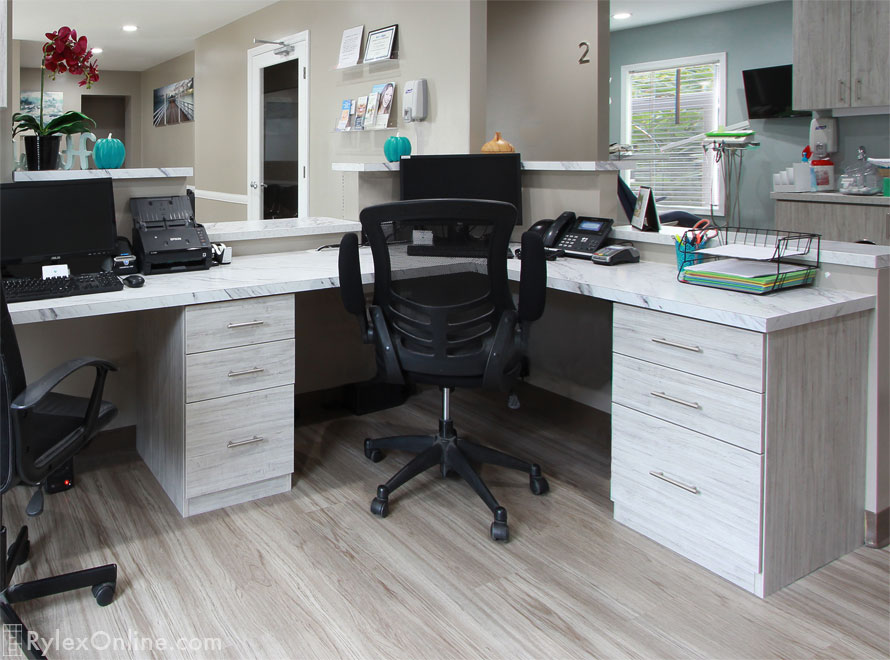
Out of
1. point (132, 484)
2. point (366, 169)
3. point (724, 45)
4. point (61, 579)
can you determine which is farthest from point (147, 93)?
point (61, 579)

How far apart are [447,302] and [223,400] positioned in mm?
768

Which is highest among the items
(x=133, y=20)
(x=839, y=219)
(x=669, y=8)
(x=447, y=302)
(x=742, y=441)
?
(x=133, y=20)

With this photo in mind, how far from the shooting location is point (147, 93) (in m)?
10.3

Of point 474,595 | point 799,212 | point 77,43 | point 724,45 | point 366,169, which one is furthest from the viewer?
point 724,45

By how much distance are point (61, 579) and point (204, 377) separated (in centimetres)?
70

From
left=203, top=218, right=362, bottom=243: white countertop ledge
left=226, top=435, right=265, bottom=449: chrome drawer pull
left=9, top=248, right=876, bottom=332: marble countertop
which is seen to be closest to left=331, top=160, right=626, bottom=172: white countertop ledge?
left=203, top=218, right=362, bottom=243: white countertop ledge

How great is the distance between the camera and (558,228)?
3.06 m

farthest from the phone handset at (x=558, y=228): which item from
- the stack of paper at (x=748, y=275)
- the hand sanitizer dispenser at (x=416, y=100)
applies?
the hand sanitizer dispenser at (x=416, y=100)

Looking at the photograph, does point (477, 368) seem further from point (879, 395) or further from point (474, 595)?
point (879, 395)

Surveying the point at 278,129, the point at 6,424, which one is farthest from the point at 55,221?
the point at 278,129

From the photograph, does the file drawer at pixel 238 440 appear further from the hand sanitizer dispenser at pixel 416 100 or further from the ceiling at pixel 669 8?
the ceiling at pixel 669 8

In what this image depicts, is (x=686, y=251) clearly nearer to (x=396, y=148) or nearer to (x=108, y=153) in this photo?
(x=396, y=148)

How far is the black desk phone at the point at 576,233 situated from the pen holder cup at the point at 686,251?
0.45 meters

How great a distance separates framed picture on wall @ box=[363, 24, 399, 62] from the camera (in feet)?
15.2
